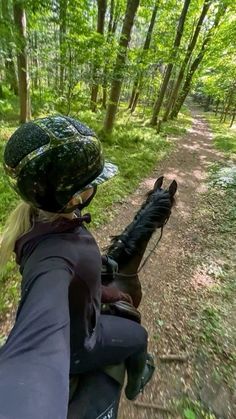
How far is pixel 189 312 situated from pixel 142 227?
1818mm

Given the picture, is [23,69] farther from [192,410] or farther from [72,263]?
[192,410]

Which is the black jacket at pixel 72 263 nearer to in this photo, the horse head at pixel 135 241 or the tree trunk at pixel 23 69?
the horse head at pixel 135 241

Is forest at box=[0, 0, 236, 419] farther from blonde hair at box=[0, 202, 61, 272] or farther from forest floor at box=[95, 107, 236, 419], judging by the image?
blonde hair at box=[0, 202, 61, 272]

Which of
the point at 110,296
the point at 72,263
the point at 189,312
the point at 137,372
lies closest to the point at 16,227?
the point at 72,263

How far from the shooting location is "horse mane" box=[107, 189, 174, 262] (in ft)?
8.33

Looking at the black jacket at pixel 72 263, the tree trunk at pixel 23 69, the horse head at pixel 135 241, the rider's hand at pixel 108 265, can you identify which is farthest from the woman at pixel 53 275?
the tree trunk at pixel 23 69

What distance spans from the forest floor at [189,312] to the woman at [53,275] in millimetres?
1318

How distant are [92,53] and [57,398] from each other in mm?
7465

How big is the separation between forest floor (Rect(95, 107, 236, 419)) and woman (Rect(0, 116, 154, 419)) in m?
1.32

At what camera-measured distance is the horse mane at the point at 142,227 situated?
100.0 inches

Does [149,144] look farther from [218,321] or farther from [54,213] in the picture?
[54,213]

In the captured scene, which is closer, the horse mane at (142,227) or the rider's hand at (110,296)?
the rider's hand at (110,296)

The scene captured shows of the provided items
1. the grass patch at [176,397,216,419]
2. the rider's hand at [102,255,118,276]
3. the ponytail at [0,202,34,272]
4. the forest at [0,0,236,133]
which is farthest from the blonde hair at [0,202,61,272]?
→ the forest at [0,0,236,133]

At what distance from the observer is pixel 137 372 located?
2047mm
